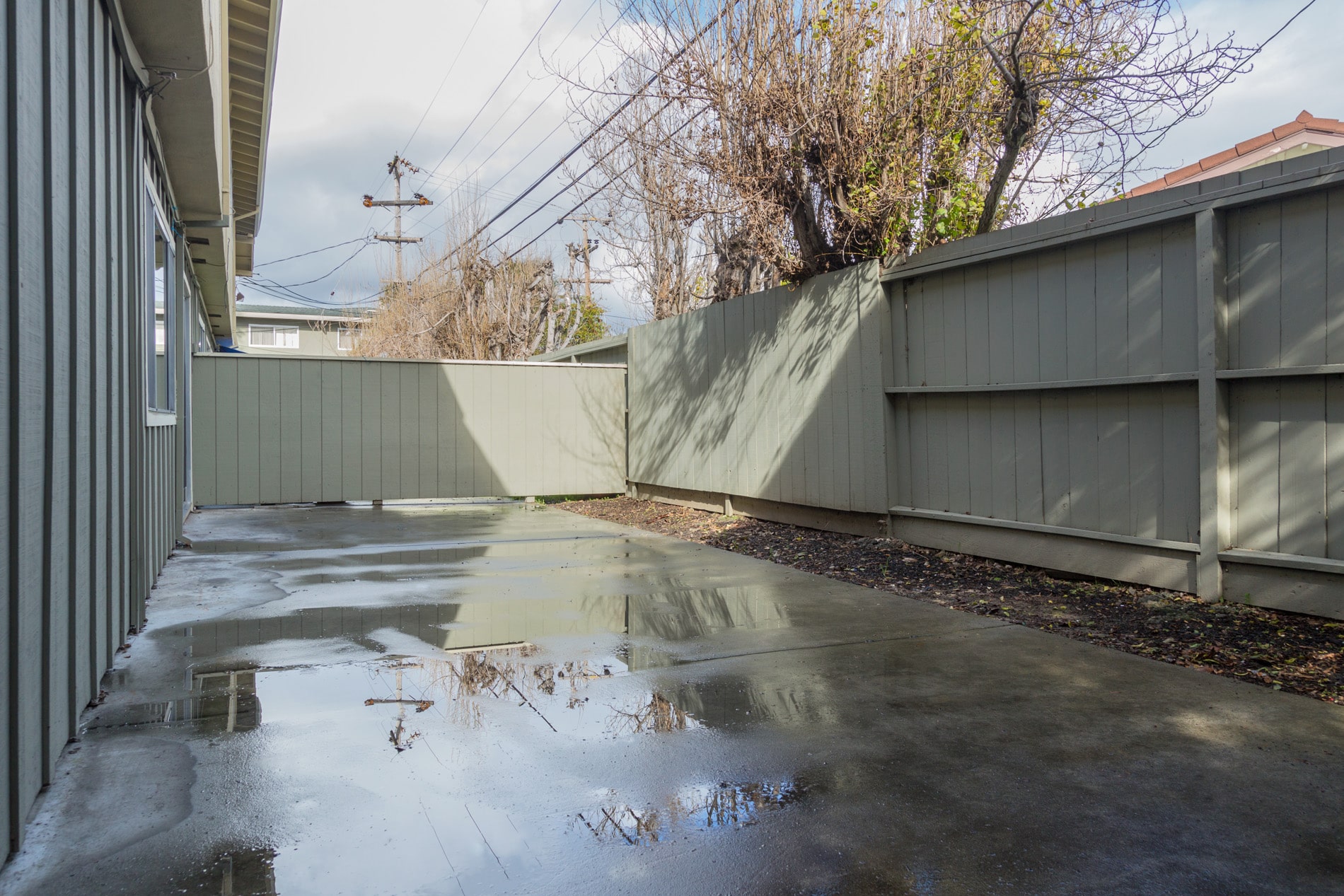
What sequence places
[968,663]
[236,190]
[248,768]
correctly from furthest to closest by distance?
1. [236,190]
2. [968,663]
3. [248,768]

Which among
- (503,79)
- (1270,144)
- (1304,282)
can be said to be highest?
(503,79)

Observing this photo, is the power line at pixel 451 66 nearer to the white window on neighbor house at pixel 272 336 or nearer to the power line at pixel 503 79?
the power line at pixel 503 79

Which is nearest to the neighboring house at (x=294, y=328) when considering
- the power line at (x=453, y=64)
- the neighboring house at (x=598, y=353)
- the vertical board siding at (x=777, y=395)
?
the power line at (x=453, y=64)

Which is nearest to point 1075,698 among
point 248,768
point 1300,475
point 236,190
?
point 1300,475

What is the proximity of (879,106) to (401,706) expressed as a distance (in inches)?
Result: 235

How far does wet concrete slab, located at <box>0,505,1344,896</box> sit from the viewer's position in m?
2.20

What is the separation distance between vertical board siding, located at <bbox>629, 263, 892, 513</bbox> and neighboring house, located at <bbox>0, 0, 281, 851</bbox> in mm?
4464

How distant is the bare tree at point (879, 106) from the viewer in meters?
6.91

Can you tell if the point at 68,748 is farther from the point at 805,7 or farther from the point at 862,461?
the point at 805,7

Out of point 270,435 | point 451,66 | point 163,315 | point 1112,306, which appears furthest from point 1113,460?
point 451,66

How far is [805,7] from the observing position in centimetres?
729

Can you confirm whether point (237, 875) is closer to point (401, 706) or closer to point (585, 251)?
point (401, 706)

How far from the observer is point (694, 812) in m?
2.51

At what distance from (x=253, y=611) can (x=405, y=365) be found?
6.32m
